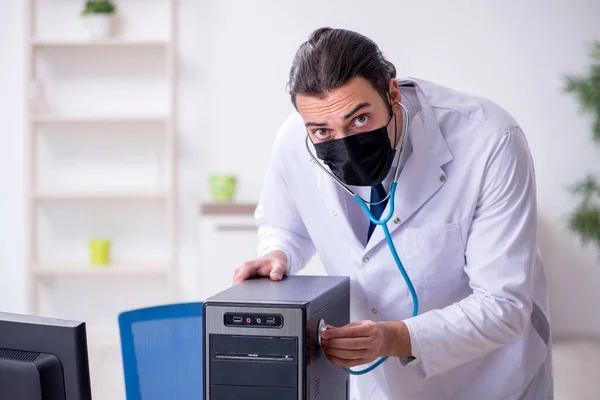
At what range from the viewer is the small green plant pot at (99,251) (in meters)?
3.88

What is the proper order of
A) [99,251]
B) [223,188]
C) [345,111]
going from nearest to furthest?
[345,111] < [223,188] < [99,251]

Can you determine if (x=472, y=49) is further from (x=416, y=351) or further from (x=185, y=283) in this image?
(x=416, y=351)

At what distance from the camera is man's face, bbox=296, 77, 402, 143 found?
1204 millimetres

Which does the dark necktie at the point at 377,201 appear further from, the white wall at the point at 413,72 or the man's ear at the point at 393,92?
the white wall at the point at 413,72

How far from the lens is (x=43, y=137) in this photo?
406 centimetres

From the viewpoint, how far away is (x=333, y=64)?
47.5 inches

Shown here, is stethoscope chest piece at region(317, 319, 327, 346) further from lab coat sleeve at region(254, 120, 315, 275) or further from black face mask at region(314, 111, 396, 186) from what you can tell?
lab coat sleeve at region(254, 120, 315, 275)

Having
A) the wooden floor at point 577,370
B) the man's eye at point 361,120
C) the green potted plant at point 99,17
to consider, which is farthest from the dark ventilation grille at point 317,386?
the green potted plant at point 99,17

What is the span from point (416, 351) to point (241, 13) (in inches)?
122

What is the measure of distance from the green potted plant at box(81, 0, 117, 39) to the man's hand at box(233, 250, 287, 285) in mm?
2860

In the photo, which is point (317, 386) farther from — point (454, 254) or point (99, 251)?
point (99, 251)

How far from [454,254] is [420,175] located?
0.50 feet

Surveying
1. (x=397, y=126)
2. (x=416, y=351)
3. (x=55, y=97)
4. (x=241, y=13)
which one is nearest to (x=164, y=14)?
(x=241, y=13)

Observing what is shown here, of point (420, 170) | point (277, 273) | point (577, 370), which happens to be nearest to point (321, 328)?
point (277, 273)
